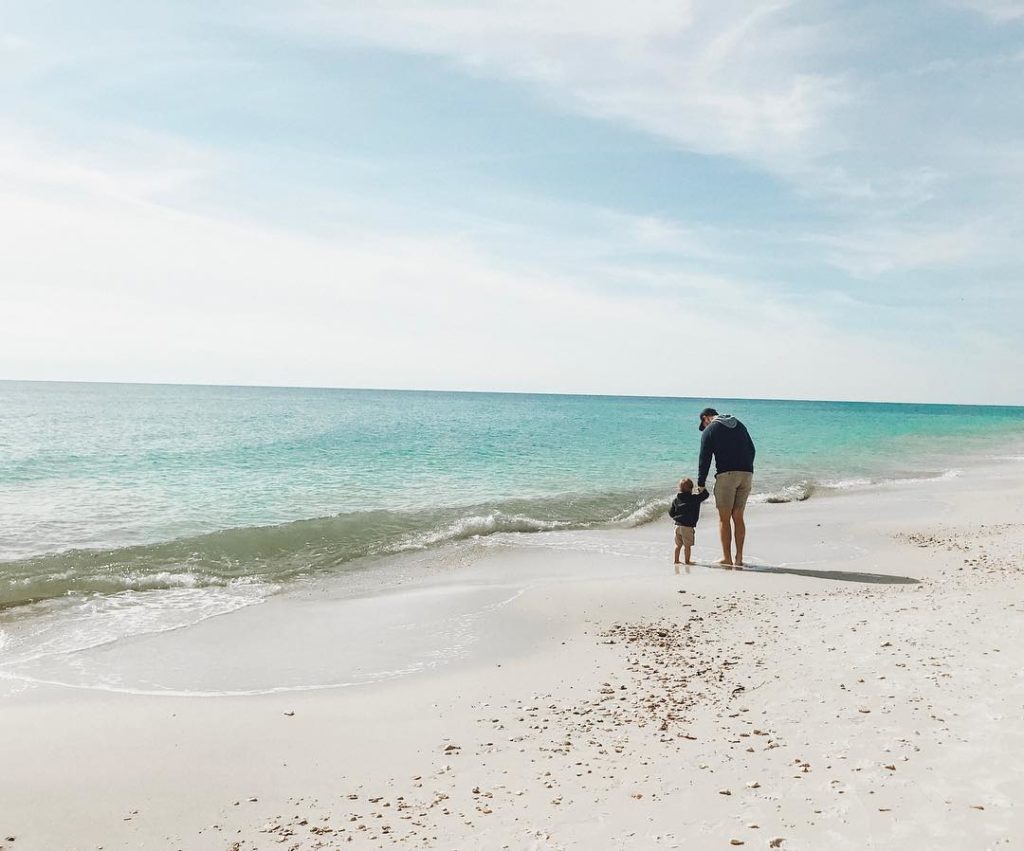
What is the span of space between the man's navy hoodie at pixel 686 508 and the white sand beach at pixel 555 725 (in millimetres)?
1509

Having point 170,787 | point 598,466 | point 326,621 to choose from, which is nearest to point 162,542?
point 326,621

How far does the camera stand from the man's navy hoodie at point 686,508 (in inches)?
431

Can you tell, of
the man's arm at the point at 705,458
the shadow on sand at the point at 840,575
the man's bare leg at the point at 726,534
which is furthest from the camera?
the man's bare leg at the point at 726,534

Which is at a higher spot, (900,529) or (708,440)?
(708,440)

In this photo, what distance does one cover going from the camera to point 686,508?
36.3 ft

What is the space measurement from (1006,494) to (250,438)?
120ft

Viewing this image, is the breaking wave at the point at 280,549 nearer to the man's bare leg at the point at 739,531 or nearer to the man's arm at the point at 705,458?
the man's bare leg at the point at 739,531

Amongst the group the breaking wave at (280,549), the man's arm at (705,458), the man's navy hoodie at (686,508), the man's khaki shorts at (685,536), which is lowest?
the breaking wave at (280,549)

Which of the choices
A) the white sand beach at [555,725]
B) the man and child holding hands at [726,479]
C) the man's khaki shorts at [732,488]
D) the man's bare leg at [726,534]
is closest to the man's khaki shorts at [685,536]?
the man and child holding hands at [726,479]

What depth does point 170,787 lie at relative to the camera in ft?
15.8

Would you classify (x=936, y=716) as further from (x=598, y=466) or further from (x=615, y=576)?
(x=598, y=466)

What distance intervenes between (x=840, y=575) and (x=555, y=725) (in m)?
6.76

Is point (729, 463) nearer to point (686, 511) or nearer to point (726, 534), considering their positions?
point (686, 511)

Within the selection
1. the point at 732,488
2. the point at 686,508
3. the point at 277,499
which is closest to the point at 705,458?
the point at 732,488
